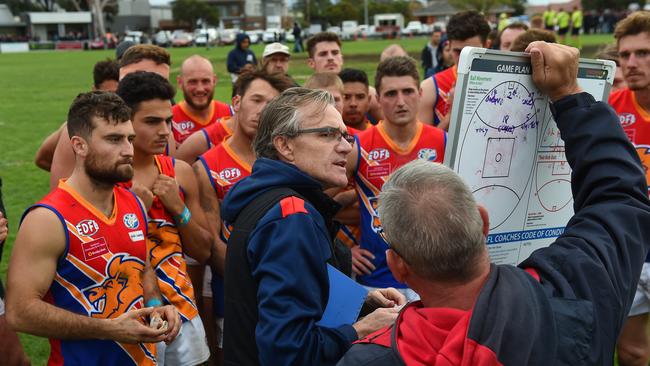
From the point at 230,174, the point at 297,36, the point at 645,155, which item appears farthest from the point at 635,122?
the point at 297,36

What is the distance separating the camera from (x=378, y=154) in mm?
4703

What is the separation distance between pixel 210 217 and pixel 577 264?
2.99 m

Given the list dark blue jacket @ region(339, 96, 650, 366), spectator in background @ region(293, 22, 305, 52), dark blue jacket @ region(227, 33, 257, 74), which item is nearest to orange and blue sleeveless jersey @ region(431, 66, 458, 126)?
dark blue jacket @ region(339, 96, 650, 366)

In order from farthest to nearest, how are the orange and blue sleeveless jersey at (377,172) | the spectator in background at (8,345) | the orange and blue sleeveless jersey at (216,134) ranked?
the orange and blue sleeveless jersey at (216,134), the orange and blue sleeveless jersey at (377,172), the spectator in background at (8,345)

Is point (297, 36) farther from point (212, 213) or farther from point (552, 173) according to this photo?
point (552, 173)

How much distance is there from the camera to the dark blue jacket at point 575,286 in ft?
5.41

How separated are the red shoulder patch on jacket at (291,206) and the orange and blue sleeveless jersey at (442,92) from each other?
12.8 feet

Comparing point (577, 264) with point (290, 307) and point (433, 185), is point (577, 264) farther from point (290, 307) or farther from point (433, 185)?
point (290, 307)

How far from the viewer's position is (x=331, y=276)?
96.0 inches

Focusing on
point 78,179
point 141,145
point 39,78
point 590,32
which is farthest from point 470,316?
point 590,32

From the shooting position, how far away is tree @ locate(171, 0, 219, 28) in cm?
10031

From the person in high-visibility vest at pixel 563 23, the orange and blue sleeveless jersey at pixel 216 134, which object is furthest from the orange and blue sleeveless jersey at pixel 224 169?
the person in high-visibility vest at pixel 563 23

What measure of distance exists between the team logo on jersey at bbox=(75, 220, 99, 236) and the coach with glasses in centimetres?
98

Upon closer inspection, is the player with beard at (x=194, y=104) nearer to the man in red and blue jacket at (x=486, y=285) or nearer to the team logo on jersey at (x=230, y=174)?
the team logo on jersey at (x=230, y=174)
